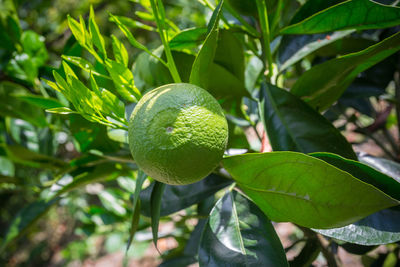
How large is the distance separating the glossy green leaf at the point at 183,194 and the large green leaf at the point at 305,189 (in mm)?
207

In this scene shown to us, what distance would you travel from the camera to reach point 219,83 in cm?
62

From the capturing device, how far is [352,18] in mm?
514

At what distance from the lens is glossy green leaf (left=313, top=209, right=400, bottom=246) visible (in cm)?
43

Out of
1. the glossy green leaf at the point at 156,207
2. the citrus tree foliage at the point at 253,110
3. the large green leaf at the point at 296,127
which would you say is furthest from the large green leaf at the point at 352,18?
the glossy green leaf at the point at 156,207

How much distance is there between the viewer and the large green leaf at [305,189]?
0.33m

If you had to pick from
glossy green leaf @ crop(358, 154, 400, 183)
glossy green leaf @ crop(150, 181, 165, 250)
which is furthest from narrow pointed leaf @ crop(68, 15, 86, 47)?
glossy green leaf @ crop(358, 154, 400, 183)

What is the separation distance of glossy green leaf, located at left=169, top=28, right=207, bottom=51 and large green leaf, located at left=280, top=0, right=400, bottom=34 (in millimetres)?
150

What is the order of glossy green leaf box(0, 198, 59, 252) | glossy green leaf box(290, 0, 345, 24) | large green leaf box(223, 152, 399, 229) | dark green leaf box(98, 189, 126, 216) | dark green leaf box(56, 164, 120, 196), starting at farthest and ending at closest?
dark green leaf box(98, 189, 126, 216), glossy green leaf box(0, 198, 59, 252), dark green leaf box(56, 164, 120, 196), glossy green leaf box(290, 0, 345, 24), large green leaf box(223, 152, 399, 229)

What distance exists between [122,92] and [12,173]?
2.56ft

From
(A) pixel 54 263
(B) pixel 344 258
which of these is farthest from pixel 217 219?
(A) pixel 54 263

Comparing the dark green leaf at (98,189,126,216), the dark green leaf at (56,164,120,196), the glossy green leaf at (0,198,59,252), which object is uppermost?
the dark green leaf at (56,164,120,196)

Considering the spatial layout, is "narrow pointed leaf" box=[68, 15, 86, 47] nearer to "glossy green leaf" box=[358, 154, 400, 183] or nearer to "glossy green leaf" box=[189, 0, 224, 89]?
"glossy green leaf" box=[189, 0, 224, 89]

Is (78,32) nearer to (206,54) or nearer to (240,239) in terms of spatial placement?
(206,54)

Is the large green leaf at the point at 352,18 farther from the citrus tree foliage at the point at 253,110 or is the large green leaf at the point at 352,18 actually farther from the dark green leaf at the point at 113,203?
the dark green leaf at the point at 113,203
